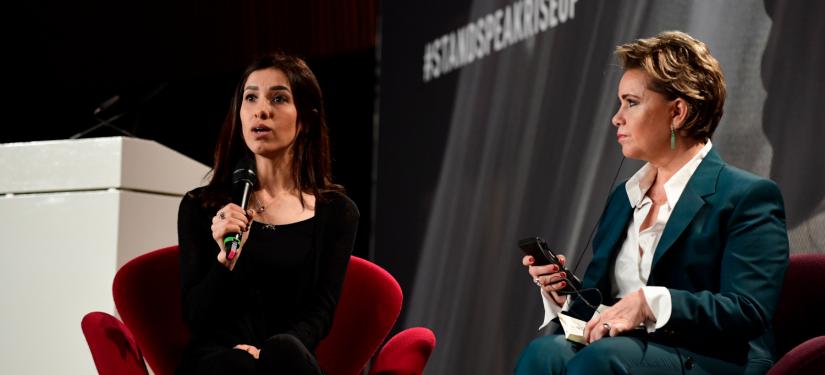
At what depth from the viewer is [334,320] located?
2.67 metres

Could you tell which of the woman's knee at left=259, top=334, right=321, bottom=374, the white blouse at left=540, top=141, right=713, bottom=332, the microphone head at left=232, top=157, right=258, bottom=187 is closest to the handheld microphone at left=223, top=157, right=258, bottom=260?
the microphone head at left=232, top=157, right=258, bottom=187

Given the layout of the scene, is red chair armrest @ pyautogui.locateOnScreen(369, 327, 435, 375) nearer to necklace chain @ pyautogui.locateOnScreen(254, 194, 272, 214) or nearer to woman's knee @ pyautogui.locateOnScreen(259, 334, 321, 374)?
woman's knee @ pyautogui.locateOnScreen(259, 334, 321, 374)

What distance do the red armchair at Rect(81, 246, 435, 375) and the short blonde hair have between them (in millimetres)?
871

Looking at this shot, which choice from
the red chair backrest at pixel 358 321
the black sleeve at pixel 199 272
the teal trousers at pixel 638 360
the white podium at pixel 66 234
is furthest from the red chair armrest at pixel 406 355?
the white podium at pixel 66 234

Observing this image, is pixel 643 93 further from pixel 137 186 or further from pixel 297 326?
pixel 137 186

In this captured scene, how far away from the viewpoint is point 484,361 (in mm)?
3816

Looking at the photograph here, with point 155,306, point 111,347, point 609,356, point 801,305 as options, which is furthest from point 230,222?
point 801,305

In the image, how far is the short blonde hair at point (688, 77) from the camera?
2127 millimetres

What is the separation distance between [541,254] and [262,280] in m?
0.71

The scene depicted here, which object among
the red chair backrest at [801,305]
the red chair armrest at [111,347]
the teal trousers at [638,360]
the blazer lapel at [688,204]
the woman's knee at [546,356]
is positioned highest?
the blazer lapel at [688,204]

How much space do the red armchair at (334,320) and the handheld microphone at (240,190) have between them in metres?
0.41

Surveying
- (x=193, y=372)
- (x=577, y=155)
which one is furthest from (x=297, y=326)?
(x=577, y=155)

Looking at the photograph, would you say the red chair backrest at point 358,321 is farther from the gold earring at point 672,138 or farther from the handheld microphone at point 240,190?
the gold earring at point 672,138

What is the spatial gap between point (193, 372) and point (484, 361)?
5.86 ft
